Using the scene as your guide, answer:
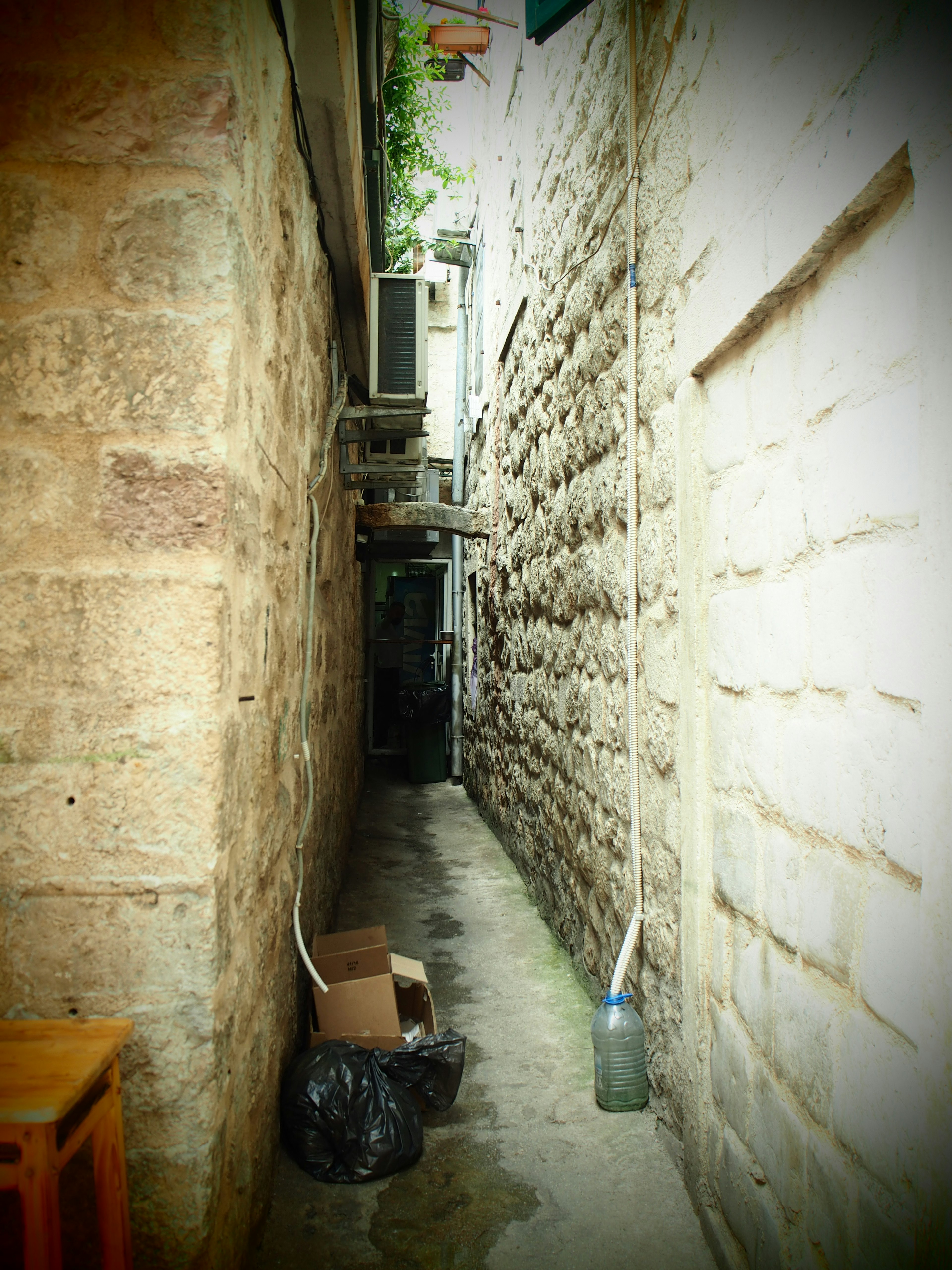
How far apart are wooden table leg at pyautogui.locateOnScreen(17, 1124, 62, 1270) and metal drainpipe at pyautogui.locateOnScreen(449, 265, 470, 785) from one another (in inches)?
256

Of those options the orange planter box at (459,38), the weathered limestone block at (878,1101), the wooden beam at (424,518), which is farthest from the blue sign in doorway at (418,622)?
the weathered limestone block at (878,1101)

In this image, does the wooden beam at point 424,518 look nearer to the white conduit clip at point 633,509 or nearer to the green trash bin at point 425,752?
the green trash bin at point 425,752

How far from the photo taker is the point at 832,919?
3.92 feet

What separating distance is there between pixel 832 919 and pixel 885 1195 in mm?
366

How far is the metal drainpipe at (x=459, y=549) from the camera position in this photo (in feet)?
24.6

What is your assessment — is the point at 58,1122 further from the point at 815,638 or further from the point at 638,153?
the point at 638,153

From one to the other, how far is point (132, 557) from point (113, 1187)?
1.01 m

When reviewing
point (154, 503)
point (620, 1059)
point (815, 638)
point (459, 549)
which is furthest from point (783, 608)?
point (459, 549)

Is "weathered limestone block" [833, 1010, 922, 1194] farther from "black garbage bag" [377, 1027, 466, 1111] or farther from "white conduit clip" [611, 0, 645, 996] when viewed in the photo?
"black garbage bag" [377, 1027, 466, 1111]

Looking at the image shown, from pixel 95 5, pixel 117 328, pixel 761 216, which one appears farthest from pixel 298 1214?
pixel 95 5

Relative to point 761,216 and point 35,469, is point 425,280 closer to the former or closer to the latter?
point 761,216

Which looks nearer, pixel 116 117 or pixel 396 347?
pixel 116 117

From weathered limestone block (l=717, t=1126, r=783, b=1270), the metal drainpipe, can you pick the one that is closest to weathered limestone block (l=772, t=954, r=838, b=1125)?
weathered limestone block (l=717, t=1126, r=783, b=1270)

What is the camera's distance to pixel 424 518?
5.48 m
